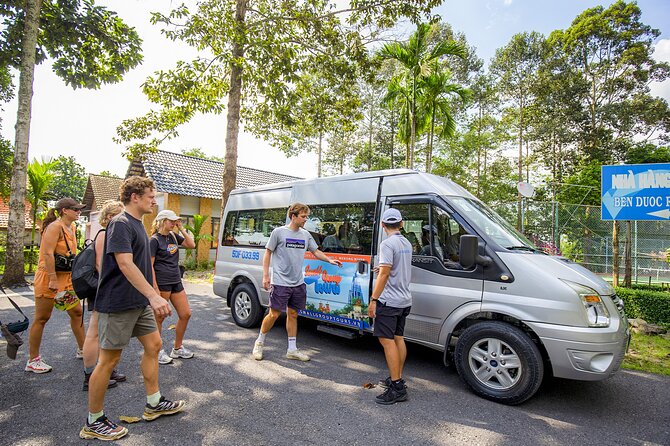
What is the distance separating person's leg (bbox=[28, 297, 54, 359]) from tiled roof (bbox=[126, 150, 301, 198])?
13.8m

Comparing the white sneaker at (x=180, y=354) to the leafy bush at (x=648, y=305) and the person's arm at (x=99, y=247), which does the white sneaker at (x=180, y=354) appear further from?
the leafy bush at (x=648, y=305)

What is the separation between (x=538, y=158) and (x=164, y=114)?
85.7 ft

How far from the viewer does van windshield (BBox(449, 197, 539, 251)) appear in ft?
12.7

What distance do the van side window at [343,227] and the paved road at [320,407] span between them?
148 cm

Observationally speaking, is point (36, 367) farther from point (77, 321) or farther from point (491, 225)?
point (491, 225)

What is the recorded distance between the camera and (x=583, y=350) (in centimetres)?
320

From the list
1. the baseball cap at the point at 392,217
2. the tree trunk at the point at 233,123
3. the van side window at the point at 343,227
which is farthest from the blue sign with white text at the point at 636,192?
the tree trunk at the point at 233,123

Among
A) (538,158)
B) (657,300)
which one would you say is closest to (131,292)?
(657,300)

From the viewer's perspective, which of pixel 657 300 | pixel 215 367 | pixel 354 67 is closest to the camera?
pixel 215 367

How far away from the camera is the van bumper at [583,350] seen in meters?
3.20

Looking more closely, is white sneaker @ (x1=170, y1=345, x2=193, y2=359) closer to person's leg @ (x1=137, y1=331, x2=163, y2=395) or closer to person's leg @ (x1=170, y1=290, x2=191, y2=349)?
person's leg @ (x1=170, y1=290, x2=191, y2=349)

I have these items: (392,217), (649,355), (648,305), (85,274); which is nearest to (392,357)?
(392,217)

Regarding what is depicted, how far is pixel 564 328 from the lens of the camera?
3.26 m

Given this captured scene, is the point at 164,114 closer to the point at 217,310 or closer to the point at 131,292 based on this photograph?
the point at 217,310
